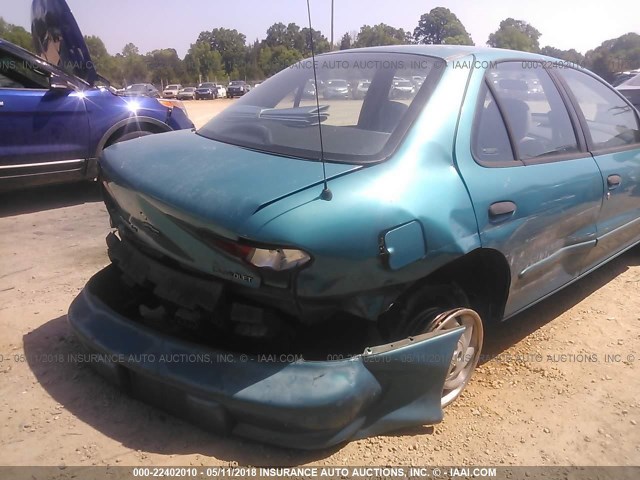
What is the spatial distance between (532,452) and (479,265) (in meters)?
0.86

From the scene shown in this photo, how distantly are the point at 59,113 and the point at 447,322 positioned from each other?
467 cm

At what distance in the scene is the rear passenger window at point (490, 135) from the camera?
256 centimetres

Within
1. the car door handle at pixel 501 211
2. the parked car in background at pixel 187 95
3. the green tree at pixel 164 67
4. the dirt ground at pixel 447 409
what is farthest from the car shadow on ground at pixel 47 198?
the green tree at pixel 164 67

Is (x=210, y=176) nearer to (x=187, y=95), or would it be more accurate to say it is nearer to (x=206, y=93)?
(x=206, y=93)

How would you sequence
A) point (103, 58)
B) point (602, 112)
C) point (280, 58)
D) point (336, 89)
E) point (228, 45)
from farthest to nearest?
1. point (228, 45)
2. point (103, 58)
3. point (280, 58)
4. point (602, 112)
5. point (336, 89)

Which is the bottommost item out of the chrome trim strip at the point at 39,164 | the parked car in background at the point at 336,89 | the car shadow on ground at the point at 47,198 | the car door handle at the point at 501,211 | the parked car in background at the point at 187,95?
the parked car in background at the point at 187,95

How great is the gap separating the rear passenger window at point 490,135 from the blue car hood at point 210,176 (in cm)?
68

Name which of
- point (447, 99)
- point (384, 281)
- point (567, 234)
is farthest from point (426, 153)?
point (567, 234)

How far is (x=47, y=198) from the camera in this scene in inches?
241

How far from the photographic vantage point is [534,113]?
10.5 feet

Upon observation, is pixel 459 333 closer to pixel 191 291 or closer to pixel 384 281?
pixel 384 281

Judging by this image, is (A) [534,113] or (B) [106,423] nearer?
(B) [106,423]

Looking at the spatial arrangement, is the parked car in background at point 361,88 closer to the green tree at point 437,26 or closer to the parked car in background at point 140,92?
the parked car in background at point 140,92

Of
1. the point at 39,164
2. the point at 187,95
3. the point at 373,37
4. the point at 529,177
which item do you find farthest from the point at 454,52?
the point at 187,95
